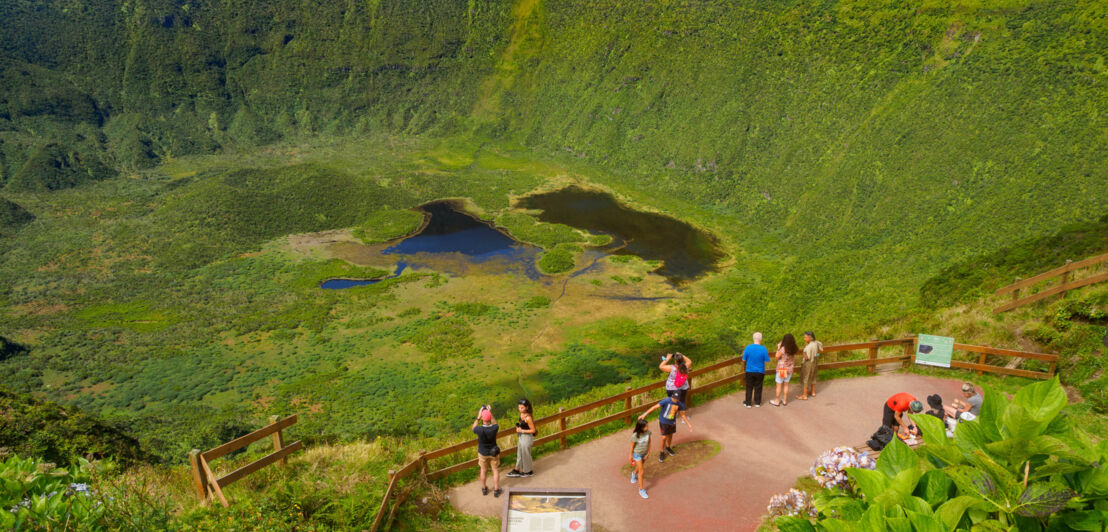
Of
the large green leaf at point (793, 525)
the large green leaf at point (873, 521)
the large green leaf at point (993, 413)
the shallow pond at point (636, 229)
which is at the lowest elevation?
the shallow pond at point (636, 229)

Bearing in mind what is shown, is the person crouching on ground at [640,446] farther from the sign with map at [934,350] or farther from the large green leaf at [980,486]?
the sign with map at [934,350]

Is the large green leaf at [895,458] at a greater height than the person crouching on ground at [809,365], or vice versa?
the large green leaf at [895,458]

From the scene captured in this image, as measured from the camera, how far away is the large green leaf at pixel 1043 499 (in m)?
2.75

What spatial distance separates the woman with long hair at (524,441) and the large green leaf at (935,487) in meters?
8.45

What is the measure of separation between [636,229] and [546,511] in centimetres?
4702

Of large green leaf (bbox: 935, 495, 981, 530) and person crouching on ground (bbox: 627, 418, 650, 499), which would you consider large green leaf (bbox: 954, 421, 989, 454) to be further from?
person crouching on ground (bbox: 627, 418, 650, 499)

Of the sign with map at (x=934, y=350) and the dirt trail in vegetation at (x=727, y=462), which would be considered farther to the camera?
the sign with map at (x=934, y=350)

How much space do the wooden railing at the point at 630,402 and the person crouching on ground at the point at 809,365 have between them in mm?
638

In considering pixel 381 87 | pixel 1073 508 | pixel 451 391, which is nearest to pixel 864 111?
pixel 451 391

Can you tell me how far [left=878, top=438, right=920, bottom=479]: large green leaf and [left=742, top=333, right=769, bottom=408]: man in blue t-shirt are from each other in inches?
395

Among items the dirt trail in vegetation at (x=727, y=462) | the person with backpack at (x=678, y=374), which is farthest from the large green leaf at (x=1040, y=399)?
the person with backpack at (x=678, y=374)

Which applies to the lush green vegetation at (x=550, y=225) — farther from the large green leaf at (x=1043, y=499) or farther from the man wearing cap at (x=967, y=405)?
the large green leaf at (x=1043, y=499)

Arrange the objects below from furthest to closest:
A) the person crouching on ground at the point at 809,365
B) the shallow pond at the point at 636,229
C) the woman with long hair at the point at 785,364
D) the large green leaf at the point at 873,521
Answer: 1. the shallow pond at the point at 636,229
2. the person crouching on ground at the point at 809,365
3. the woman with long hair at the point at 785,364
4. the large green leaf at the point at 873,521

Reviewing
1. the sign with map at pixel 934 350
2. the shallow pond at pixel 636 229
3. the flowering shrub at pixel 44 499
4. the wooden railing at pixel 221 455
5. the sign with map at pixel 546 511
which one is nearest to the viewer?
the flowering shrub at pixel 44 499
